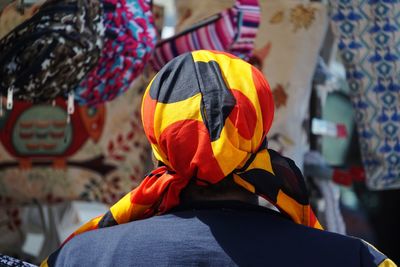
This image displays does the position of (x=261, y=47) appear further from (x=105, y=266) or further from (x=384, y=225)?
(x=384, y=225)

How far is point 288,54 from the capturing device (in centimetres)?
211

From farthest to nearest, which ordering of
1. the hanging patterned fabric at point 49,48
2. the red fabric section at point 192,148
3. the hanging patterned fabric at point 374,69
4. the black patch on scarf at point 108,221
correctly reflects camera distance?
the hanging patterned fabric at point 374,69 < the hanging patterned fabric at point 49,48 < the black patch on scarf at point 108,221 < the red fabric section at point 192,148

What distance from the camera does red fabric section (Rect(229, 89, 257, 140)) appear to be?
3.41ft

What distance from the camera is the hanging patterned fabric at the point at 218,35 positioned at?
190cm

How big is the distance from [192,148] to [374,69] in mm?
1148

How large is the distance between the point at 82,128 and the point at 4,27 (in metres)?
0.57

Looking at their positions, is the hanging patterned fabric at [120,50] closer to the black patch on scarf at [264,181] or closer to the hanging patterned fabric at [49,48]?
the hanging patterned fabric at [49,48]

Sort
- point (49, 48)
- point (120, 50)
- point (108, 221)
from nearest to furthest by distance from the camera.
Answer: point (108, 221)
point (49, 48)
point (120, 50)

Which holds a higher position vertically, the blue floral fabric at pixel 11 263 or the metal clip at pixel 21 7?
the metal clip at pixel 21 7

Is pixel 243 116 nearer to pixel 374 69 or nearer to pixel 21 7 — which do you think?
pixel 21 7

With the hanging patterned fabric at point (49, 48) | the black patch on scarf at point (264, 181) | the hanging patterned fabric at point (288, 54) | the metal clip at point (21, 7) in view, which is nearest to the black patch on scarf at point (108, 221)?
the black patch on scarf at point (264, 181)

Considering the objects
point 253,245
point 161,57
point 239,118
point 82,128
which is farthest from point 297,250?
point 82,128

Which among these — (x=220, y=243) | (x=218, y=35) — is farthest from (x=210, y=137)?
(x=218, y=35)

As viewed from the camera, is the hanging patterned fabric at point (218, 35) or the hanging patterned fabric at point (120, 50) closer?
the hanging patterned fabric at point (120, 50)
